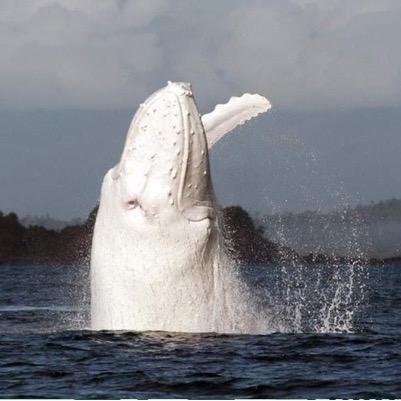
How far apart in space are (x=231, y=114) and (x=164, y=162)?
4.67 feet

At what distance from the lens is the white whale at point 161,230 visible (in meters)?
15.8

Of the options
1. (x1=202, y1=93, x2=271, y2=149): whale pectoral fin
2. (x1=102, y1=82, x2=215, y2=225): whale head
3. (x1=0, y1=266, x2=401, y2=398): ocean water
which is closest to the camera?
(x1=0, y1=266, x2=401, y2=398): ocean water

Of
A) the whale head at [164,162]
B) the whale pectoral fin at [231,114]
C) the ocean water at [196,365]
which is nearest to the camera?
the ocean water at [196,365]

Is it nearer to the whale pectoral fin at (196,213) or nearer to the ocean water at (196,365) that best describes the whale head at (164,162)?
the whale pectoral fin at (196,213)

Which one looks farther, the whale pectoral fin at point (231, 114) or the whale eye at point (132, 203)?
the whale pectoral fin at point (231, 114)

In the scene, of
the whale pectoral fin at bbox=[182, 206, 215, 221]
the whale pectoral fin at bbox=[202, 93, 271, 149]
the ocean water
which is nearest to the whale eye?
the whale pectoral fin at bbox=[182, 206, 215, 221]

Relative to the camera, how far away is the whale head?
1574 cm

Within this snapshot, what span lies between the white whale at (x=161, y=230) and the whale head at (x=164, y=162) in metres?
0.01

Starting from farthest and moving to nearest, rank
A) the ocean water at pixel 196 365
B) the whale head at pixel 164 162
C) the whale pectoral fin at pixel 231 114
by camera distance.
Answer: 1. the whale pectoral fin at pixel 231 114
2. the whale head at pixel 164 162
3. the ocean water at pixel 196 365

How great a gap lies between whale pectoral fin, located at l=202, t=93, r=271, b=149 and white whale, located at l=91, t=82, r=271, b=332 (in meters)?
0.39

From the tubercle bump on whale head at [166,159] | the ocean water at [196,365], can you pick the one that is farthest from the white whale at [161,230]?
the ocean water at [196,365]

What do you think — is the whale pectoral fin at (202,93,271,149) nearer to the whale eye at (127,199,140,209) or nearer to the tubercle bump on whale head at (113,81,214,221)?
the tubercle bump on whale head at (113,81,214,221)

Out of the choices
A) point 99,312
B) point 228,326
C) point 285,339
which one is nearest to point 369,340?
point 285,339

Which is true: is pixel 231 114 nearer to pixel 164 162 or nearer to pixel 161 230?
pixel 164 162
